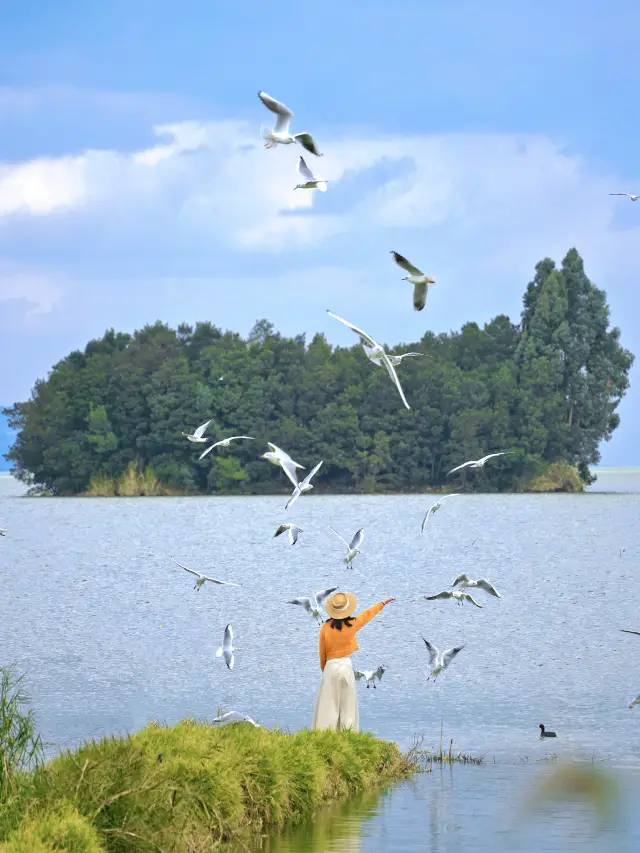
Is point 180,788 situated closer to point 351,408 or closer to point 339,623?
point 339,623

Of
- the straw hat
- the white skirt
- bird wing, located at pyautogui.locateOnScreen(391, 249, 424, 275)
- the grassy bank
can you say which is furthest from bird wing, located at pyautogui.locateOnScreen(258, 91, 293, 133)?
the grassy bank

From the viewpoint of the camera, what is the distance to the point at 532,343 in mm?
Result: 118625

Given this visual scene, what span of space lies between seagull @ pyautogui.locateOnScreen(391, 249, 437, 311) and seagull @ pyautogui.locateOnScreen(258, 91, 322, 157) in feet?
4.26

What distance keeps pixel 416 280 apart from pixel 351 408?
113927 mm

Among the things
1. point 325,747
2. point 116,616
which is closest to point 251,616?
point 116,616

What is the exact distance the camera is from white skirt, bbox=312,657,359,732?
15.8 m

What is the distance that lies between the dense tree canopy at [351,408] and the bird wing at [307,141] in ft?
336

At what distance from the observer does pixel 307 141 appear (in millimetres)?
14195

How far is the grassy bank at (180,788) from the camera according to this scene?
1106cm

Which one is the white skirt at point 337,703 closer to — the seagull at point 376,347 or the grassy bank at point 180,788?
the grassy bank at point 180,788

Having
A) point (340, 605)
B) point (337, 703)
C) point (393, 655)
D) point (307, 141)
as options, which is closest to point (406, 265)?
point (307, 141)

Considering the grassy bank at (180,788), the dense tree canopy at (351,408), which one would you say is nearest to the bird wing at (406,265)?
the grassy bank at (180,788)

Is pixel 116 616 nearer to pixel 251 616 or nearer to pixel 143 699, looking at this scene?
pixel 251 616

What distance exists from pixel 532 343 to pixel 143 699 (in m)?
94.8
